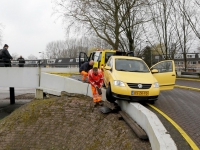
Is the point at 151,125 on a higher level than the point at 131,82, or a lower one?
lower

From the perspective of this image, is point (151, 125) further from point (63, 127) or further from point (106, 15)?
point (106, 15)

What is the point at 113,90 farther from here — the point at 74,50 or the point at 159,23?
the point at 74,50

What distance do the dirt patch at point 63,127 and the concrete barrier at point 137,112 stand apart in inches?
20.1

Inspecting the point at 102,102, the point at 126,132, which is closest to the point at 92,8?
the point at 102,102

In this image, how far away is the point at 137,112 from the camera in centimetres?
718

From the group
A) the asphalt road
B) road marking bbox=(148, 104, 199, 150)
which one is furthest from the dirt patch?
the asphalt road

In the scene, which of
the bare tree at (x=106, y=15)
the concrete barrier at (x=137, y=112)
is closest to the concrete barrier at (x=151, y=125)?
the concrete barrier at (x=137, y=112)

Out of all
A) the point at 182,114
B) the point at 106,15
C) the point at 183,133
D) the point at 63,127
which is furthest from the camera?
the point at 106,15

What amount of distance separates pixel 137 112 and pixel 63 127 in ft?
16.3

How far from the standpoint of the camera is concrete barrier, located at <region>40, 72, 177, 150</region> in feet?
15.8

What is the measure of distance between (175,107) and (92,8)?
17389 millimetres

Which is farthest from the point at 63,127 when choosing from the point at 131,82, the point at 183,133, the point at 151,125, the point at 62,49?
the point at 62,49

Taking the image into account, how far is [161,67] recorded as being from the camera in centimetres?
1062

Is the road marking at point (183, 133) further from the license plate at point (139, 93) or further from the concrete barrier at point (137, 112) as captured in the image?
the license plate at point (139, 93)
